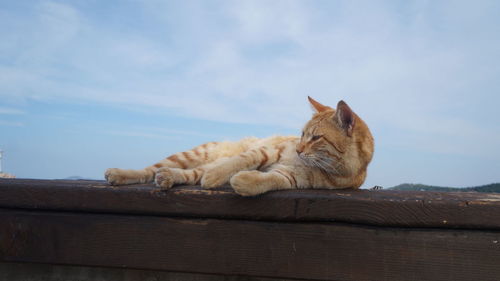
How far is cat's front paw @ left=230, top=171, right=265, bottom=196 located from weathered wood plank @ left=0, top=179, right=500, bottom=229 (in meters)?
0.04

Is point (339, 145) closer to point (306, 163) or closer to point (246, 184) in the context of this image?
point (306, 163)

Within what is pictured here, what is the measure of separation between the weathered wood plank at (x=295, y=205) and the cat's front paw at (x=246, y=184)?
0.04 meters

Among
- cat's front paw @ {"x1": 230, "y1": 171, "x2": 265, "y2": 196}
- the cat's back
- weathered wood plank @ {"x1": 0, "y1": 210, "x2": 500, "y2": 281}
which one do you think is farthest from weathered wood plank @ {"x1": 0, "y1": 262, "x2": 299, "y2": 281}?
the cat's back

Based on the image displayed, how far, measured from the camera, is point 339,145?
2246mm

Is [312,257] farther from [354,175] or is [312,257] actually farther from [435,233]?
[354,175]

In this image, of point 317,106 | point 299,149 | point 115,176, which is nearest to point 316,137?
point 299,149

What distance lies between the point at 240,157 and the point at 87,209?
88 centimetres

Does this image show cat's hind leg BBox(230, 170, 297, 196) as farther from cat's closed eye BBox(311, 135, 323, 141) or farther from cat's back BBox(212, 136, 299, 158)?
cat's back BBox(212, 136, 299, 158)

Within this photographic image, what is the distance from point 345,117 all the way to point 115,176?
1385 mm

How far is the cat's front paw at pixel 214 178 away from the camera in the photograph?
1963 millimetres

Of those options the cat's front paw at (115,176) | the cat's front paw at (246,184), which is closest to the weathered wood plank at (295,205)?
the cat's front paw at (246,184)

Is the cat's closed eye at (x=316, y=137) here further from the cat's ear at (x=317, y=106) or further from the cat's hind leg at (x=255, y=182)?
the cat's hind leg at (x=255, y=182)

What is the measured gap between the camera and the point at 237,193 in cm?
178

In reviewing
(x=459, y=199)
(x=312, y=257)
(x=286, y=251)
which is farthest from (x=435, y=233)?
(x=286, y=251)
